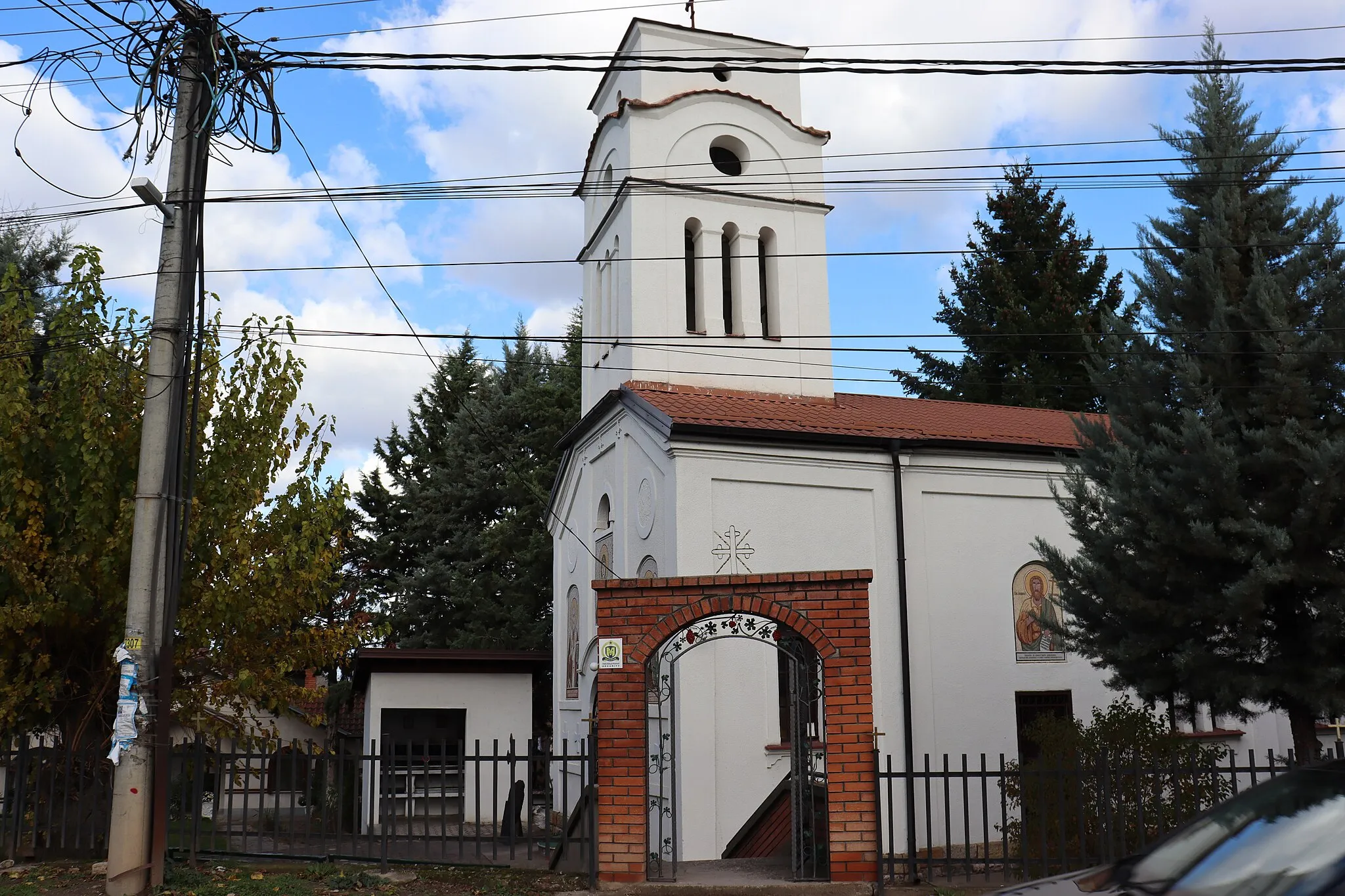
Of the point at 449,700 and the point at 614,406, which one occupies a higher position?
the point at 614,406

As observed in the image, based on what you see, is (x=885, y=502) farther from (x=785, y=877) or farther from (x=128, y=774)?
(x=128, y=774)

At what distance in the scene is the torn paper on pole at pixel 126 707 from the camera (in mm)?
8375

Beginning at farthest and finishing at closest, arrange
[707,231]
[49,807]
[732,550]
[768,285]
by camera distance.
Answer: [768,285], [707,231], [732,550], [49,807]

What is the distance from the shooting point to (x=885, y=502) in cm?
1576

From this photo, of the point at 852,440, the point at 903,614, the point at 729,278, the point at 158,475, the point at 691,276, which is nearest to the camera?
the point at 158,475

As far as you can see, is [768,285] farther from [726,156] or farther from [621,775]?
[621,775]

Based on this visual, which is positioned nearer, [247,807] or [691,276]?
[247,807]

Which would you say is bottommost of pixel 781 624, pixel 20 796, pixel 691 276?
pixel 20 796

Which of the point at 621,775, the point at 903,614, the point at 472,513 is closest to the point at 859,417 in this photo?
the point at 903,614

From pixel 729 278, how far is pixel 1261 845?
52.0 ft

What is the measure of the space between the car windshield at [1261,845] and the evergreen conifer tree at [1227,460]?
5.88 metres

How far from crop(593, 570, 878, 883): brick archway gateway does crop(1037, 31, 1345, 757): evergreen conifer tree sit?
3.32 metres

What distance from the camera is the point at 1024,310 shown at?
33.6 meters

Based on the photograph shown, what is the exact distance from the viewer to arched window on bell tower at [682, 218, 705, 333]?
729 inches
